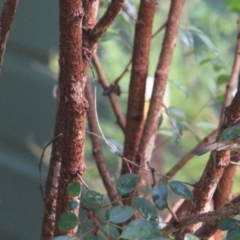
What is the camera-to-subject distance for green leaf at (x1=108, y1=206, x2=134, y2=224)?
1.86 ft

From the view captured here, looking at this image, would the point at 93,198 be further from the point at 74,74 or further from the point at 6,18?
the point at 6,18

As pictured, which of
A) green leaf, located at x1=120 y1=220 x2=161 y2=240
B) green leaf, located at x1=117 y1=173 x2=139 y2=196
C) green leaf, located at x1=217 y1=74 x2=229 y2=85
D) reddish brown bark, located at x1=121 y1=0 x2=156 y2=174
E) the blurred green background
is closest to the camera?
green leaf, located at x1=120 y1=220 x2=161 y2=240

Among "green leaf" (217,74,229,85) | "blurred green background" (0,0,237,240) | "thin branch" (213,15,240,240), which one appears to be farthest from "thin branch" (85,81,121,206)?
"blurred green background" (0,0,237,240)

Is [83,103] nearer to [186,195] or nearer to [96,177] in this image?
[186,195]

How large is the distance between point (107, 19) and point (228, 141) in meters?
0.19

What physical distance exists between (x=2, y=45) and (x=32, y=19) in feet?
3.51

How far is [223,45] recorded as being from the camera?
1894mm

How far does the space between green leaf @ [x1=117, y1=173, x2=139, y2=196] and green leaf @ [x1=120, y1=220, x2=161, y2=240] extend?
0.08 m

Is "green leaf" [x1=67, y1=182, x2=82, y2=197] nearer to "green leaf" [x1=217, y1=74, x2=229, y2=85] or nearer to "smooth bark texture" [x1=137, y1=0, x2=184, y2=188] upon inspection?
"smooth bark texture" [x1=137, y1=0, x2=184, y2=188]

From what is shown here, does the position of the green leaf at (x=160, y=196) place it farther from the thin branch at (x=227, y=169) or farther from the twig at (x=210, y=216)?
the thin branch at (x=227, y=169)

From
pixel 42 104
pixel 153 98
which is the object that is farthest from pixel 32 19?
pixel 153 98

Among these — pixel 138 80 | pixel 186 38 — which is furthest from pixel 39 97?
pixel 138 80

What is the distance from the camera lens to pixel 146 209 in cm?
62

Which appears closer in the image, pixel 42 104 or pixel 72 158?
pixel 72 158
